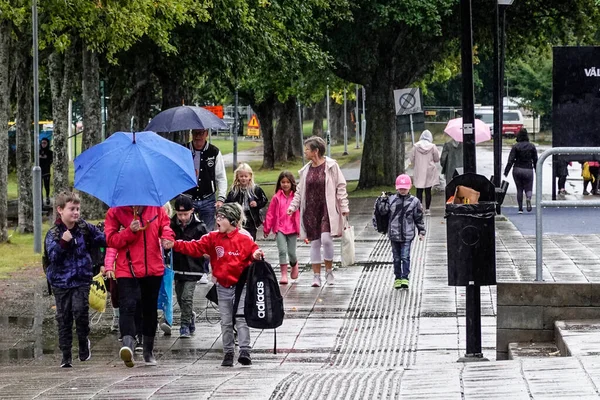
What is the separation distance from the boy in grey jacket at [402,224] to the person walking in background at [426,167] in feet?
33.7

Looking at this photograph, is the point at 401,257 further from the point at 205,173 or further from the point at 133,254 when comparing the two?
the point at 133,254

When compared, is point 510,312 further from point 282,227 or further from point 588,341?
point 282,227

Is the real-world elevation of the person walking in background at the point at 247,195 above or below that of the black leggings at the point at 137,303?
above

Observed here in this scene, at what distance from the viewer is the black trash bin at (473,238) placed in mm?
9984

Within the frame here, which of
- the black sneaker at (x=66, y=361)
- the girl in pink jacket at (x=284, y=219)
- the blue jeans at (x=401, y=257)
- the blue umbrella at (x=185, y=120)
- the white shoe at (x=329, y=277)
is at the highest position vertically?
the blue umbrella at (x=185, y=120)

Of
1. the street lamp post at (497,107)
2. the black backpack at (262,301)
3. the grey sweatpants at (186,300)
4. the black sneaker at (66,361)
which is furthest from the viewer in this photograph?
the street lamp post at (497,107)

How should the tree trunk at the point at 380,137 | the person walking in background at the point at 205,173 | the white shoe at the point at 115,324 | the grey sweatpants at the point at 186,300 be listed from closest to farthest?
the grey sweatpants at the point at 186,300 < the white shoe at the point at 115,324 < the person walking in background at the point at 205,173 < the tree trunk at the point at 380,137

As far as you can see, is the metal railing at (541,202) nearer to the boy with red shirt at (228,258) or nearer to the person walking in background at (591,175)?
the boy with red shirt at (228,258)

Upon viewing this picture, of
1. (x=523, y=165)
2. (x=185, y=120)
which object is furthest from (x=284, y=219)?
(x=523, y=165)

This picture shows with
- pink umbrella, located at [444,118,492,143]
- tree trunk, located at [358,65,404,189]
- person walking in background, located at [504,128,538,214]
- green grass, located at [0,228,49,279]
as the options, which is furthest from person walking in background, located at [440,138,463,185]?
green grass, located at [0,228,49,279]

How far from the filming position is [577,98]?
734 inches

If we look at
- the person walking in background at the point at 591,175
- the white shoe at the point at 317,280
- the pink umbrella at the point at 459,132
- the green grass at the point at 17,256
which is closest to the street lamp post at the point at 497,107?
the pink umbrella at the point at 459,132

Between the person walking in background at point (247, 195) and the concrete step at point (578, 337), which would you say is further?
the person walking in background at point (247, 195)

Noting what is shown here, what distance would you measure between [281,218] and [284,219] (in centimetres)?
4
